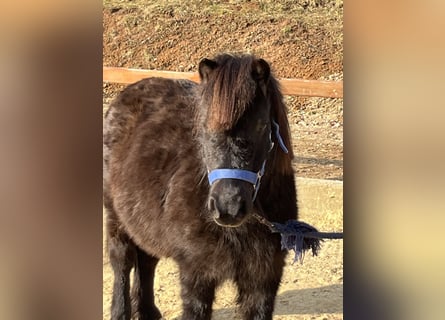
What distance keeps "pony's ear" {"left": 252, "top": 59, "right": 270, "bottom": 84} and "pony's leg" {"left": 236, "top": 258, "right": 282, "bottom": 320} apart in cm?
70

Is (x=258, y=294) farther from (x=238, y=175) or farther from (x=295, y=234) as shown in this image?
(x=238, y=175)

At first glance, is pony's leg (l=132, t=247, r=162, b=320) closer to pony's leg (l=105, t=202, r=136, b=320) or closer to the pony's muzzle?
pony's leg (l=105, t=202, r=136, b=320)

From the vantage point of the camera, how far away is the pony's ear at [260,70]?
174cm

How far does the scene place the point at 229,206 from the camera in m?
1.57

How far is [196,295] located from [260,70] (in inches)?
32.7

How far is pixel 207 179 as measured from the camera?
1922 mm

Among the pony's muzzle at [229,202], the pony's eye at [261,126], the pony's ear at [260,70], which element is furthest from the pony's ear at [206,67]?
the pony's muzzle at [229,202]

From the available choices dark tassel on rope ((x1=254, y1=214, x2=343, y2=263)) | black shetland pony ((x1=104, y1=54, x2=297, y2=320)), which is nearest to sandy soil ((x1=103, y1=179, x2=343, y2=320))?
black shetland pony ((x1=104, y1=54, x2=297, y2=320))

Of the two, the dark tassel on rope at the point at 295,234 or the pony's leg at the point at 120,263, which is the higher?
the dark tassel on rope at the point at 295,234

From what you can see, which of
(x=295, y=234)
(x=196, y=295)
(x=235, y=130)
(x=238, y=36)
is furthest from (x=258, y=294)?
(x=238, y=36)
